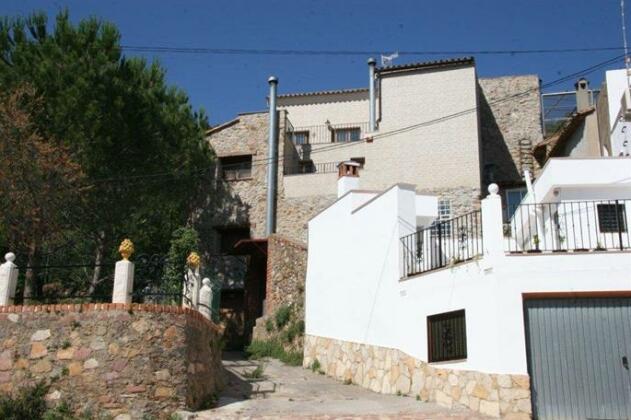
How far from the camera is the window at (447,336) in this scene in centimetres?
1123

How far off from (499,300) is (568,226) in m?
3.25

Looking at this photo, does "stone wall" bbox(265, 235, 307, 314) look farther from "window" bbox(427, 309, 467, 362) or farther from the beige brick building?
"window" bbox(427, 309, 467, 362)

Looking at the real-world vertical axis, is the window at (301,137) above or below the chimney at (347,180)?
above

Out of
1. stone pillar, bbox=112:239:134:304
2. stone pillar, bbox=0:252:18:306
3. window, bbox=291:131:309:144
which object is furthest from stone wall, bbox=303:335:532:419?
→ window, bbox=291:131:309:144

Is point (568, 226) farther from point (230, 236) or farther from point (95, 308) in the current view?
point (230, 236)

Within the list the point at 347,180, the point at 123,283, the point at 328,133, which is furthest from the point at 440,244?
the point at 328,133

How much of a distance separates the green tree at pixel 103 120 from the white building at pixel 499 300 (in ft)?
25.9

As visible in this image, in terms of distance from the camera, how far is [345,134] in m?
31.5

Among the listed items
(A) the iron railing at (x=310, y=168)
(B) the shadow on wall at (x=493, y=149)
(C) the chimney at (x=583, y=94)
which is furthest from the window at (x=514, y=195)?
(A) the iron railing at (x=310, y=168)

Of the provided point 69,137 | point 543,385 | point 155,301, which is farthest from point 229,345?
point 543,385

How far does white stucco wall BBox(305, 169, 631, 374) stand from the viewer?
10.5 m

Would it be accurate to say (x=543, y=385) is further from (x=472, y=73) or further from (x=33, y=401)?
(x=472, y=73)

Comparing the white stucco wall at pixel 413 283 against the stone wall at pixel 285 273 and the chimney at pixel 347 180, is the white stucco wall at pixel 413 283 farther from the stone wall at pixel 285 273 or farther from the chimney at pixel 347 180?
the stone wall at pixel 285 273

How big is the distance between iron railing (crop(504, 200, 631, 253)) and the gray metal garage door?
1257 millimetres
